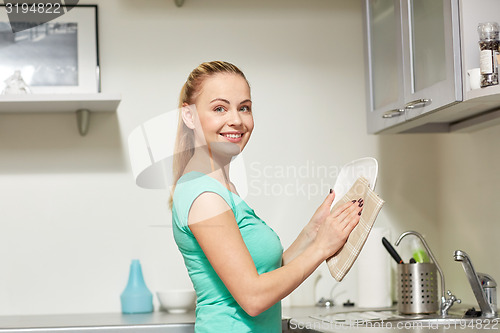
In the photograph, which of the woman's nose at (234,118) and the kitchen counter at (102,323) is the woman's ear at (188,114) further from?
the kitchen counter at (102,323)

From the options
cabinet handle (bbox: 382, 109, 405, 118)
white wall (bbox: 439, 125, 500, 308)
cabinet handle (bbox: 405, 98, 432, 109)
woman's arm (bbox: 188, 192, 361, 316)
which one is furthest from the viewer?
white wall (bbox: 439, 125, 500, 308)

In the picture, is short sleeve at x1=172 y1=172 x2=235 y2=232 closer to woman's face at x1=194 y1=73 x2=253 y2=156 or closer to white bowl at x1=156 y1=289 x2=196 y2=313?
woman's face at x1=194 y1=73 x2=253 y2=156

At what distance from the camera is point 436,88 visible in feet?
5.45

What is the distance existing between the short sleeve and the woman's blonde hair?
9 cm

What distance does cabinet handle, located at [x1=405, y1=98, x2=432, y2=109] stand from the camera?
1708mm

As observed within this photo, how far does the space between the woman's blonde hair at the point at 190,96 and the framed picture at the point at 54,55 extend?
3.07 ft

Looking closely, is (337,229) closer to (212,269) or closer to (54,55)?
(212,269)

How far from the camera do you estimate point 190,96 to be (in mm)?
1344

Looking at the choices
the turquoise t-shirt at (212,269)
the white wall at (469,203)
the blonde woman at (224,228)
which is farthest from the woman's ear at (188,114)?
the white wall at (469,203)

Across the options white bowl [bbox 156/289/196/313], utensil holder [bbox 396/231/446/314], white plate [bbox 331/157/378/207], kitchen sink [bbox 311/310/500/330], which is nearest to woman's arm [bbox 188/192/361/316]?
white plate [bbox 331/157/378/207]

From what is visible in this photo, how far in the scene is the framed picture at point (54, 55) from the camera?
2.20 metres

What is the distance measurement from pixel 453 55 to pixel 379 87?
47cm

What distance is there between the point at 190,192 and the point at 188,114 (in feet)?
0.70

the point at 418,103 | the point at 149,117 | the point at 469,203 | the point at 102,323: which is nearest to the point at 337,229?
the point at 418,103
